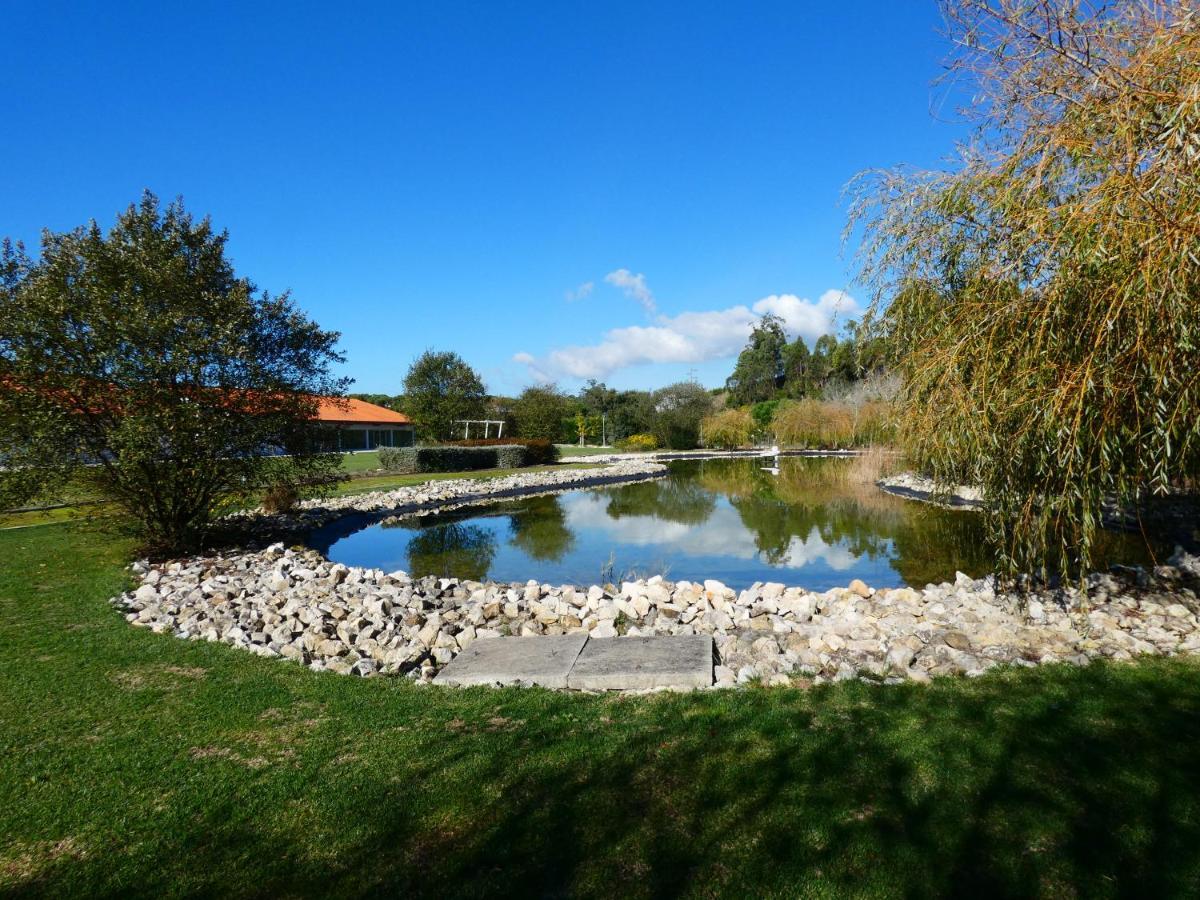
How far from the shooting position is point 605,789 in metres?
2.71

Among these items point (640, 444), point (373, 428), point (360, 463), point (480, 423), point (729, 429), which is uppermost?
point (480, 423)

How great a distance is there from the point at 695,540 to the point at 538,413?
25330 mm

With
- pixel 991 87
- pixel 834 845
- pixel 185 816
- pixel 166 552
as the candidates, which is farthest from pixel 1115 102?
pixel 166 552

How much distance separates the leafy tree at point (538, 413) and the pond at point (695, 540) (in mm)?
18316

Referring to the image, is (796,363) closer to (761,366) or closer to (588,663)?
(761,366)

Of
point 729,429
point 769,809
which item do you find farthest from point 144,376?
point 729,429

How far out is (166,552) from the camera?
27.1ft

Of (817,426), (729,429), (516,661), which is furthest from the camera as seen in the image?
(729,429)

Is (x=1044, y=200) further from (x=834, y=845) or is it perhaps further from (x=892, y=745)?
(x=834, y=845)

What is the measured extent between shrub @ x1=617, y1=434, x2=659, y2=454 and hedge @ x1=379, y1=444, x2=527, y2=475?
41.6 ft

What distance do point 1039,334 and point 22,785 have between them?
5252 millimetres

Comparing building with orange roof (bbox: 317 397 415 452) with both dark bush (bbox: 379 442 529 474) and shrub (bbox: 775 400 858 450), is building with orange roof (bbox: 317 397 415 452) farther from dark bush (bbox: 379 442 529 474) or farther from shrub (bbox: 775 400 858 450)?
shrub (bbox: 775 400 858 450)

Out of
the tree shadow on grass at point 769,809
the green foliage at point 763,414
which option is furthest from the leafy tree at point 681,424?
the tree shadow on grass at point 769,809

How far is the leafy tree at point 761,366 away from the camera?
4578 cm
